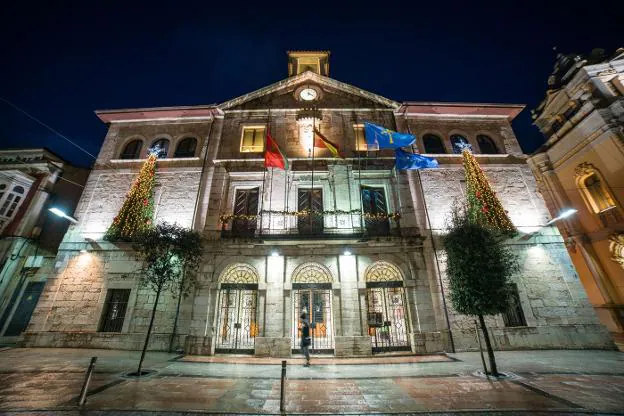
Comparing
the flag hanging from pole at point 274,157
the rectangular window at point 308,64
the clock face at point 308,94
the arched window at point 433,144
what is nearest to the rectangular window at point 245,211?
the flag hanging from pole at point 274,157

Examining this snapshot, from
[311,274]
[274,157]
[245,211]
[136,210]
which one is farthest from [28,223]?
[311,274]

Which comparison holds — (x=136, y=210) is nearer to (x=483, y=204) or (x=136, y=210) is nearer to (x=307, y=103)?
(x=307, y=103)

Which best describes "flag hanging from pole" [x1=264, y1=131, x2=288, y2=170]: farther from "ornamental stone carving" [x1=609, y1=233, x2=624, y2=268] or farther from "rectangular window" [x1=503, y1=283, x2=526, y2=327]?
"ornamental stone carving" [x1=609, y1=233, x2=624, y2=268]

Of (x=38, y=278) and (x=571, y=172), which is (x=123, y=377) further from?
(x=571, y=172)

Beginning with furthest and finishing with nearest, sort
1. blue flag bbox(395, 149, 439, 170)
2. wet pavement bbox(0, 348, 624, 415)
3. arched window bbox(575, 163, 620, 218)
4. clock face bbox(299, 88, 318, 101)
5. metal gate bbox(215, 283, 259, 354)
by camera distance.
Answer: clock face bbox(299, 88, 318, 101) → arched window bbox(575, 163, 620, 218) → blue flag bbox(395, 149, 439, 170) → metal gate bbox(215, 283, 259, 354) → wet pavement bbox(0, 348, 624, 415)

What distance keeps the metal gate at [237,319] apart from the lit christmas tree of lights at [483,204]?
11281 mm

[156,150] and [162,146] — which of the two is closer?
[156,150]

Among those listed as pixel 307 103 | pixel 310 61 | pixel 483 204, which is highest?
pixel 310 61

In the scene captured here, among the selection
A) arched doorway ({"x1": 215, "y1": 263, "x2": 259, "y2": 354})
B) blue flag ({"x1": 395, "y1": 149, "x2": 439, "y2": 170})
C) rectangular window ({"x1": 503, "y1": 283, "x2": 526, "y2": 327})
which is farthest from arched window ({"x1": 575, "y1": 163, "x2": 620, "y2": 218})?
arched doorway ({"x1": 215, "y1": 263, "x2": 259, "y2": 354})

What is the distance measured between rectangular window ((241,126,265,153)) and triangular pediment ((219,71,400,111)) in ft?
5.01

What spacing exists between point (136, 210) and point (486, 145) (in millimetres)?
20280

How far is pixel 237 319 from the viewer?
38.3ft

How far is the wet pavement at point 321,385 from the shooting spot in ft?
16.4

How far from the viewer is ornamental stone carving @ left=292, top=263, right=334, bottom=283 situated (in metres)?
11.9
